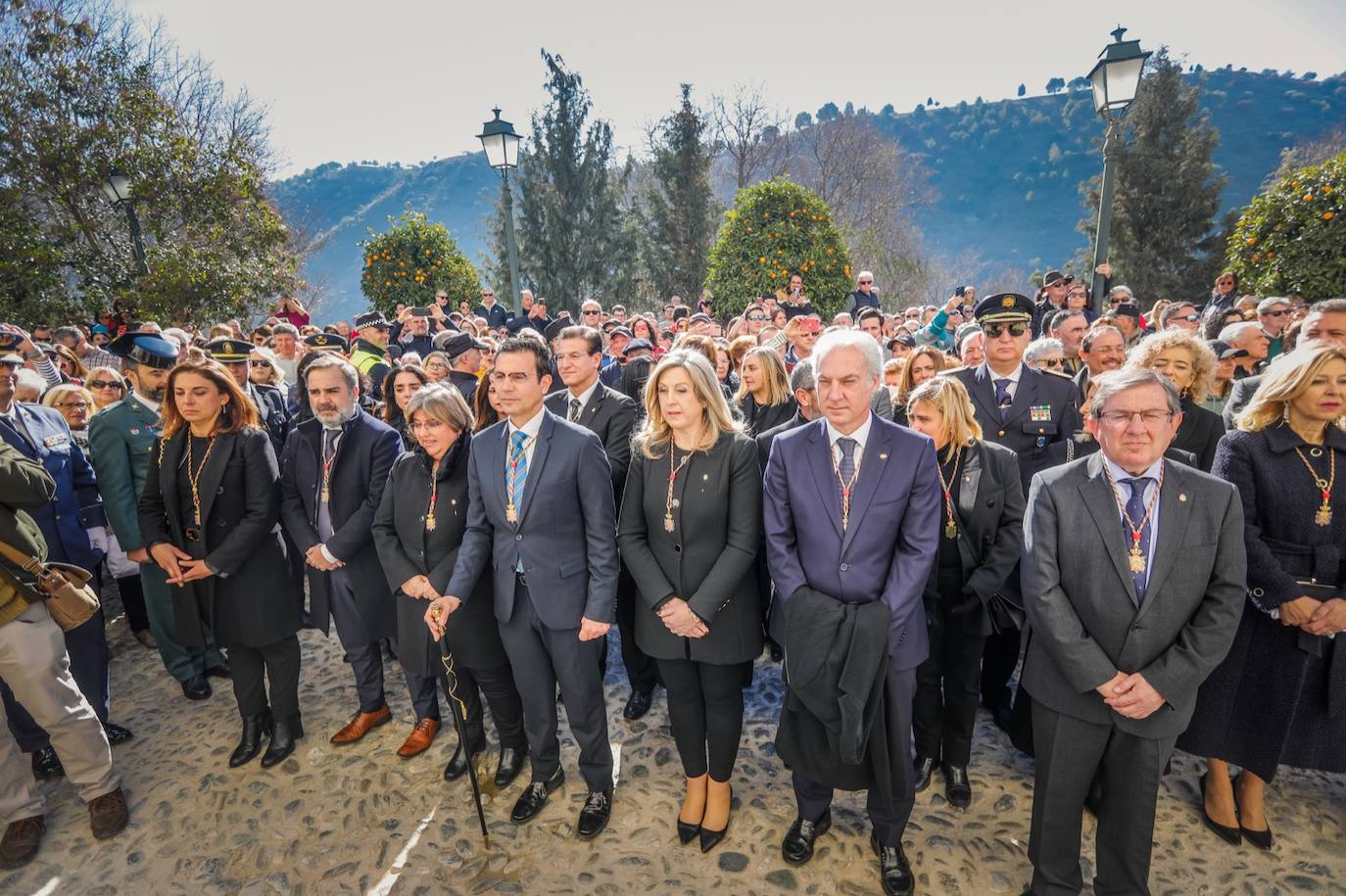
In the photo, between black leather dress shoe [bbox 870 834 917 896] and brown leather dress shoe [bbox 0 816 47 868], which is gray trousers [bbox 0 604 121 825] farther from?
black leather dress shoe [bbox 870 834 917 896]

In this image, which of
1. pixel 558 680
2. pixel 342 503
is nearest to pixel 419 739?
pixel 558 680

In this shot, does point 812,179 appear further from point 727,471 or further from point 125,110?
point 727,471

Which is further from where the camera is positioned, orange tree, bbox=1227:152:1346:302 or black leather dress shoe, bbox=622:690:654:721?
orange tree, bbox=1227:152:1346:302

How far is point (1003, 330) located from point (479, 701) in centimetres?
455

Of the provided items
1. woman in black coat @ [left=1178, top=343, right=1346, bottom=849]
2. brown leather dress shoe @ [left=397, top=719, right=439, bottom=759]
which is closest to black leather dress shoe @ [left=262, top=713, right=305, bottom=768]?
brown leather dress shoe @ [left=397, top=719, right=439, bottom=759]

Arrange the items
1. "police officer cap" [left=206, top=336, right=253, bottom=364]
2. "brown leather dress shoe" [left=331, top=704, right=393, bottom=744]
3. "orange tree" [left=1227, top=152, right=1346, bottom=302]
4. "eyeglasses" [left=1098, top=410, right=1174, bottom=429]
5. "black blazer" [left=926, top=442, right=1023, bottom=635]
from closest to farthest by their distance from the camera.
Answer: "eyeglasses" [left=1098, top=410, right=1174, bottom=429], "black blazer" [left=926, top=442, right=1023, bottom=635], "brown leather dress shoe" [left=331, top=704, right=393, bottom=744], "police officer cap" [left=206, top=336, right=253, bottom=364], "orange tree" [left=1227, top=152, right=1346, bottom=302]

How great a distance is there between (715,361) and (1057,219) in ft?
386

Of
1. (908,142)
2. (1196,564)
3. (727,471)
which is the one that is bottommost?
(1196,564)

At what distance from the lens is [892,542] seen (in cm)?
297

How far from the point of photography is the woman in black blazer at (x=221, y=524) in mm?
3998

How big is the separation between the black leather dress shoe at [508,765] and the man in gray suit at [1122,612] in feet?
9.56

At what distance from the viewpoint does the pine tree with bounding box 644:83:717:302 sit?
26969 mm

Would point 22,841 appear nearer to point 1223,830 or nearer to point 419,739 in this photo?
point 419,739

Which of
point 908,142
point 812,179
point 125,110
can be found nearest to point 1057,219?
point 908,142
